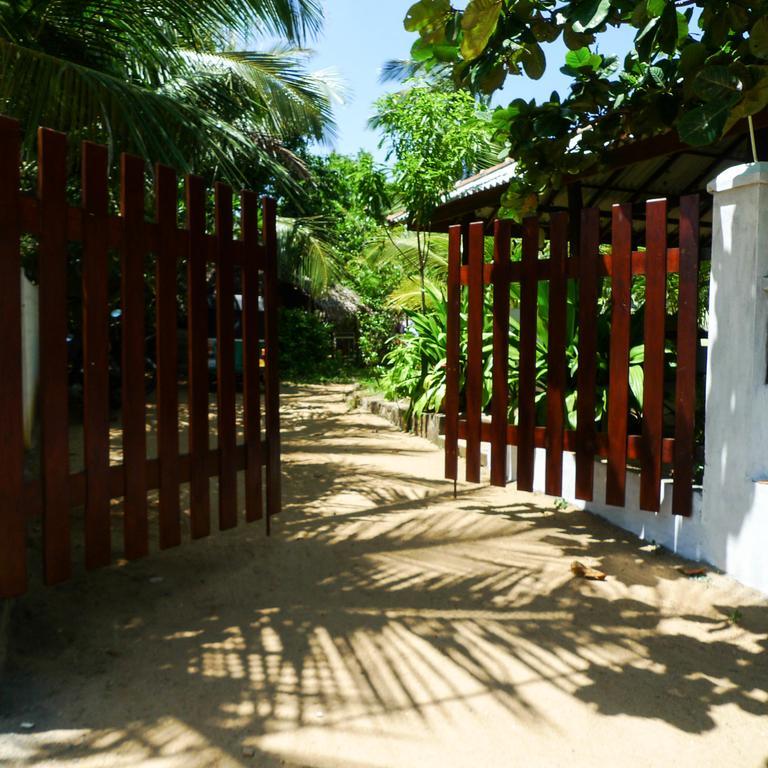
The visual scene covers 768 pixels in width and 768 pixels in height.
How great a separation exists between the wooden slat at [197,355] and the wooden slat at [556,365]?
1.97 m

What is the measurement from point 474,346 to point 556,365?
62cm

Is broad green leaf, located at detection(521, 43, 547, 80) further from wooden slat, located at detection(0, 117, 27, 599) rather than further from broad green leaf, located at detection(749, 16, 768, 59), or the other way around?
wooden slat, located at detection(0, 117, 27, 599)

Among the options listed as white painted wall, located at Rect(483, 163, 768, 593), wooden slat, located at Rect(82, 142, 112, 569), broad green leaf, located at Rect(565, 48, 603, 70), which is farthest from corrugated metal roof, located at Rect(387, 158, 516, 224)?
wooden slat, located at Rect(82, 142, 112, 569)

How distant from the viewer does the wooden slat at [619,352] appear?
3.97m

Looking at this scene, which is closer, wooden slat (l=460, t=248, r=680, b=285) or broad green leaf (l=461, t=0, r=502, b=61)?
broad green leaf (l=461, t=0, r=502, b=61)

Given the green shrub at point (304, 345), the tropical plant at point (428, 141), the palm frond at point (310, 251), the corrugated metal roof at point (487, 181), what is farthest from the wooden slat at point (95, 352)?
the green shrub at point (304, 345)

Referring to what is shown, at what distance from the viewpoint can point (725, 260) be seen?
364cm

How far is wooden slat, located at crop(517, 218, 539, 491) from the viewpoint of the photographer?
4.39 metres

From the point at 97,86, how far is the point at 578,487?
3.95 meters

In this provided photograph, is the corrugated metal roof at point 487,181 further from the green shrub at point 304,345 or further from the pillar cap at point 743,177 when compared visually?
the green shrub at point 304,345

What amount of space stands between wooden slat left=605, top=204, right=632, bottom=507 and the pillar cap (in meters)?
0.48

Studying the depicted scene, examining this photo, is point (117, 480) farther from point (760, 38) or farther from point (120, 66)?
point (120, 66)

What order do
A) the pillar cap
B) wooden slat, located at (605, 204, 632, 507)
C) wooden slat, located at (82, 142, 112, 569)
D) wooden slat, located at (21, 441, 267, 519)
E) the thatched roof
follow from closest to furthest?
wooden slat, located at (21, 441, 267, 519)
wooden slat, located at (82, 142, 112, 569)
the pillar cap
wooden slat, located at (605, 204, 632, 507)
the thatched roof

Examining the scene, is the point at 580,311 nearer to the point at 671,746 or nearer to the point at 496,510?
the point at 496,510
